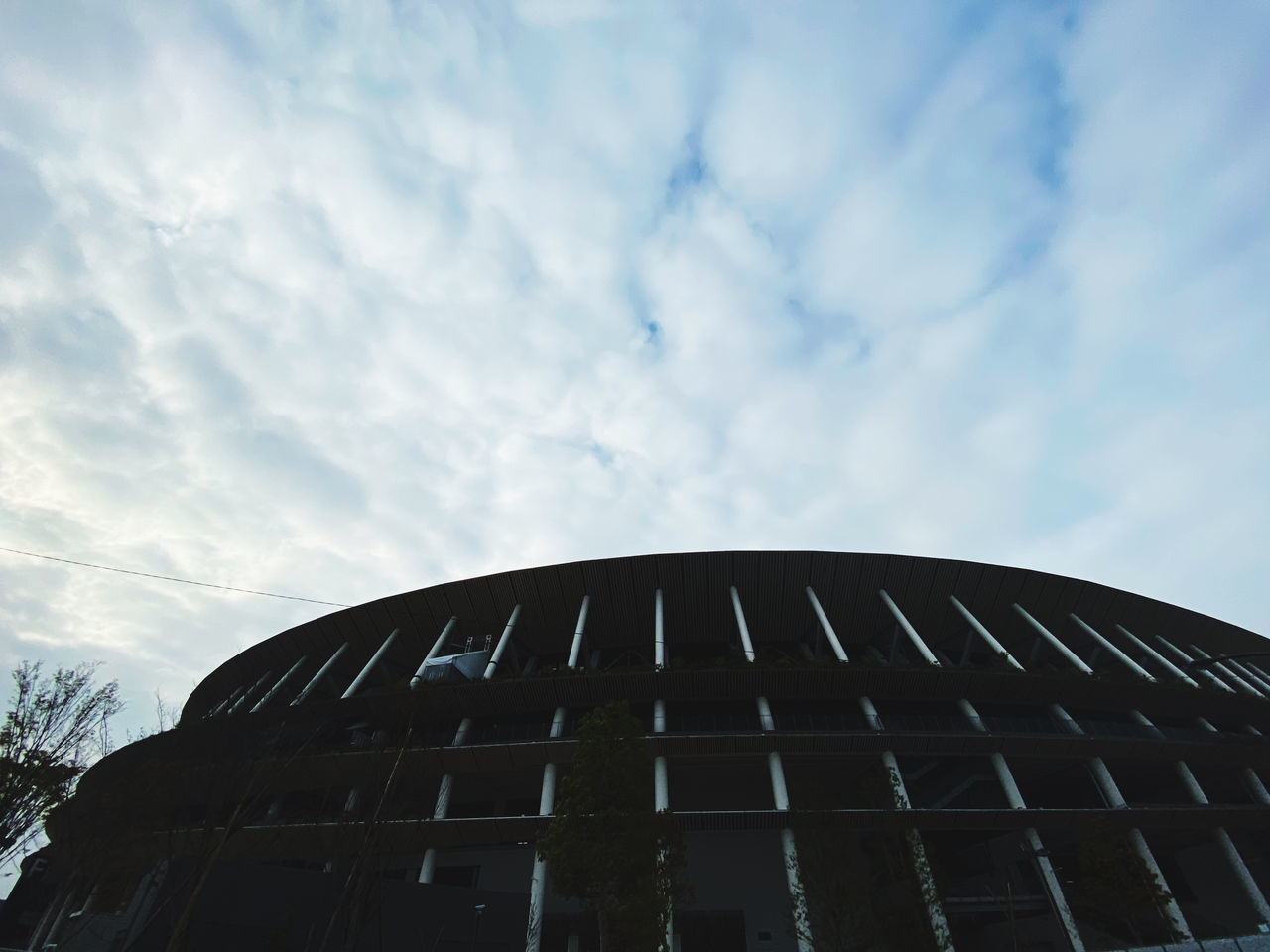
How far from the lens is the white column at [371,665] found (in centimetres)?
3419

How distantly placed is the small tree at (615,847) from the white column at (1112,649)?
31.1 m

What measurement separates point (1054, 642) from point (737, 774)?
64.2ft

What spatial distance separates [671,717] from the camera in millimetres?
31297

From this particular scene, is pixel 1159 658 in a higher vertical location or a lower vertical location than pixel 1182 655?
lower

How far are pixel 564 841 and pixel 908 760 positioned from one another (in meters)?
22.5

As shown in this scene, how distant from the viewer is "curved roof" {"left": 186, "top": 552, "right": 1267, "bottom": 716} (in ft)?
117

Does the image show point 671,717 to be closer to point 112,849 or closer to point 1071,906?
point 1071,906

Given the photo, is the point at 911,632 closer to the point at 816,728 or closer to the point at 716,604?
the point at 816,728

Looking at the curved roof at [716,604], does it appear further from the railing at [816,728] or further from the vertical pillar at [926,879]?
the vertical pillar at [926,879]

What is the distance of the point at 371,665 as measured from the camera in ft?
117

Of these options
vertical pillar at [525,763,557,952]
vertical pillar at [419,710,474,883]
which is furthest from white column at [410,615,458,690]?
vertical pillar at [525,763,557,952]

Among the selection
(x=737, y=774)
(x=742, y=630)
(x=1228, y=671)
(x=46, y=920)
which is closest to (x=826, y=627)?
(x=742, y=630)

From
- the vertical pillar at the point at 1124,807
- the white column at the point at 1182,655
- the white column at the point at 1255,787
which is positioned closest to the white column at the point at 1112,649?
the white column at the point at 1182,655

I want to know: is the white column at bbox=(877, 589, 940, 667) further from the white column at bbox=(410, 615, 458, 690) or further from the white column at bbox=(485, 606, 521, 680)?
the white column at bbox=(410, 615, 458, 690)
